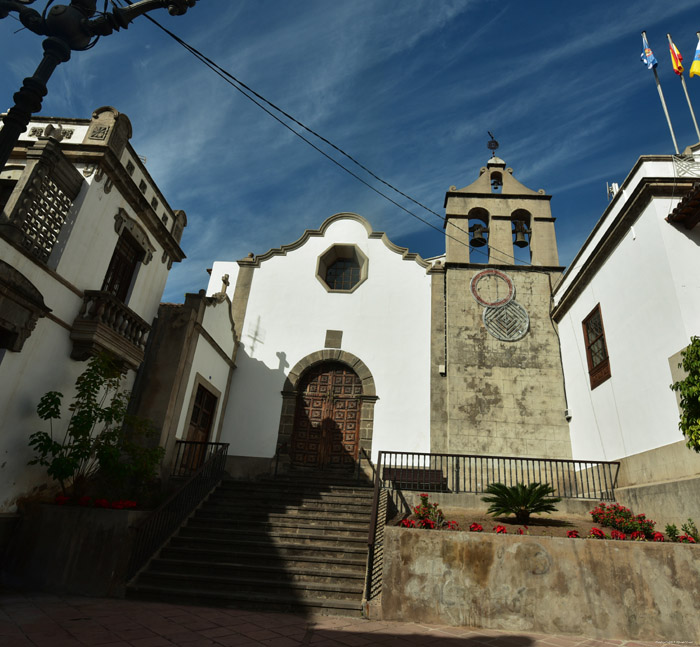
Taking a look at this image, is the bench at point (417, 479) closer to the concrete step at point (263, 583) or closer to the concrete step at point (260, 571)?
the concrete step at point (260, 571)

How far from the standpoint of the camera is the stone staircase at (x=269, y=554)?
6.06 metres

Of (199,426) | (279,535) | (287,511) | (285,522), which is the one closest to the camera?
(279,535)

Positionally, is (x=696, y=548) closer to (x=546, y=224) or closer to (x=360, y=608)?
(x=360, y=608)

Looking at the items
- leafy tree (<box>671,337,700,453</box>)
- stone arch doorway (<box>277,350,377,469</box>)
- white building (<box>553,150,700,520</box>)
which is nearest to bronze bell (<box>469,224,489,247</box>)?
white building (<box>553,150,700,520</box>)

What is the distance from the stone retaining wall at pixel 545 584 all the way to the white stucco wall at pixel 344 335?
5395 millimetres

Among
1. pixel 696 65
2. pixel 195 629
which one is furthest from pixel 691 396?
pixel 696 65

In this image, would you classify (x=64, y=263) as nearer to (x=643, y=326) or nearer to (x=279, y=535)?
(x=279, y=535)

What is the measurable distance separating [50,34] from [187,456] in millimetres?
7889

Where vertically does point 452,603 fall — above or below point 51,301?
below

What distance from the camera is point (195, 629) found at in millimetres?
4703

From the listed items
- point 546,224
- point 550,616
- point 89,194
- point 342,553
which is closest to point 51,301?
point 89,194

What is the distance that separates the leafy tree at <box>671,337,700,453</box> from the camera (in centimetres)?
617

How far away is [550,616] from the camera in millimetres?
5402

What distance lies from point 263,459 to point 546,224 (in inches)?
413
